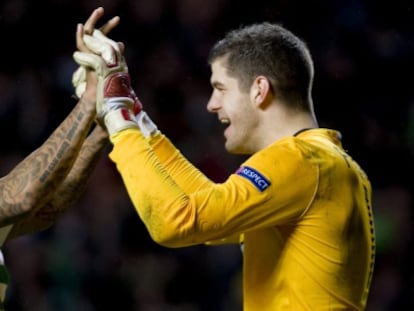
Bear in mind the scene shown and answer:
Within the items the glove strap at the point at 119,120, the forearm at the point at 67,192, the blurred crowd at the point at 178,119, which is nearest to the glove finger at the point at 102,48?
the glove strap at the point at 119,120

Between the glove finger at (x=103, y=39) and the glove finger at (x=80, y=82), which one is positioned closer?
the glove finger at (x=103, y=39)

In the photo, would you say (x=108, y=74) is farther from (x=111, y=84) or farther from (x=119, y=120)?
(x=119, y=120)

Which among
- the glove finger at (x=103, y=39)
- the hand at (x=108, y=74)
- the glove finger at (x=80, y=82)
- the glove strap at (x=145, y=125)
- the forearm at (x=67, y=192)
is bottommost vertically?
the forearm at (x=67, y=192)

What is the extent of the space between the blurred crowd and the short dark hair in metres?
3.41

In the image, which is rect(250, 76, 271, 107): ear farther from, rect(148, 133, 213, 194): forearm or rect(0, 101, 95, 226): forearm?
rect(0, 101, 95, 226): forearm

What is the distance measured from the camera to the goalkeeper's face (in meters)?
3.80

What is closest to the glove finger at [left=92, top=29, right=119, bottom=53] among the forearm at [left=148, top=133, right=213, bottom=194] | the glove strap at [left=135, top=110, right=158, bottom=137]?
the glove strap at [left=135, top=110, right=158, bottom=137]

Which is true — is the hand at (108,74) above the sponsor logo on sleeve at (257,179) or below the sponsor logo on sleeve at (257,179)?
above

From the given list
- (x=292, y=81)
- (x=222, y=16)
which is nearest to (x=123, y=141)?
(x=292, y=81)

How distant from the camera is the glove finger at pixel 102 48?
382cm

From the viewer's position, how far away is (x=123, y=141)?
3.55m

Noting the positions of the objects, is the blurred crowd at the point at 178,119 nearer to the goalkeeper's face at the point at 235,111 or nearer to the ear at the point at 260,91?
the goalkeeper's face at the point at 235,111

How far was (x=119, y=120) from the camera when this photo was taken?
142 inches

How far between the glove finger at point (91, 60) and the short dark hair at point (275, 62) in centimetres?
43
